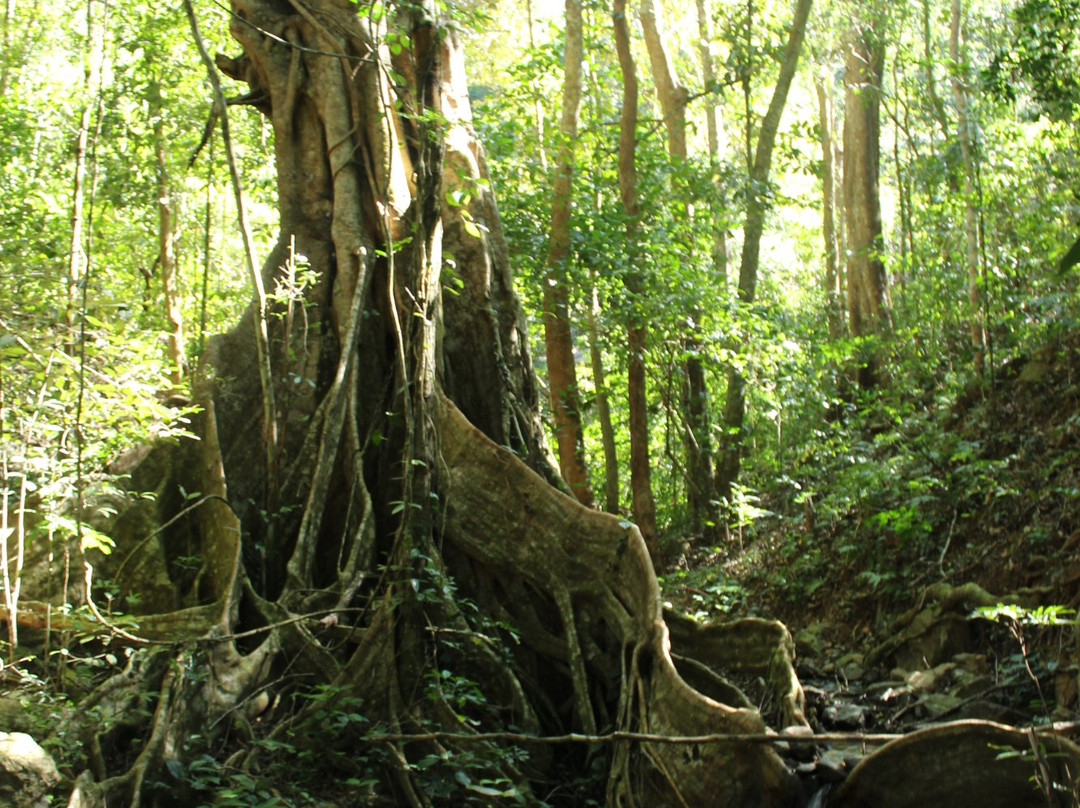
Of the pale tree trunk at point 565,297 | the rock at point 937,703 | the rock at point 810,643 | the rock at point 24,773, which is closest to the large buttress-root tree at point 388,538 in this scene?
the rock at point 24,773

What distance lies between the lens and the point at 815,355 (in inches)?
455

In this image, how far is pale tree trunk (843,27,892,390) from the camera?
14.4 meters

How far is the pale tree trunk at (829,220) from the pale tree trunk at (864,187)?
19.1 inches

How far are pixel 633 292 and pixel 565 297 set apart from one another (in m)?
0.64

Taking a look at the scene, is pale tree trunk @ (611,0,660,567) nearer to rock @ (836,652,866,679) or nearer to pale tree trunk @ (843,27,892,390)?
rock @ (836,652,866,679)

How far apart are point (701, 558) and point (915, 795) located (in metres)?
6.44

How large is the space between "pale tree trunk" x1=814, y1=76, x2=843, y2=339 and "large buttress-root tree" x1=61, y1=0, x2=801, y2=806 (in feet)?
26.3

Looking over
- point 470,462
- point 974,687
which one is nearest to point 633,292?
point 470,462

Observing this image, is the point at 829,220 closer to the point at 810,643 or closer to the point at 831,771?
the point at 810,643

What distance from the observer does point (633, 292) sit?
9.48 metres

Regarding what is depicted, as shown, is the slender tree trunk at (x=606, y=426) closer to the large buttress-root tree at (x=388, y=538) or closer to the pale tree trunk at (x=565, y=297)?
the pale tree trunk at (x=565, y=297)

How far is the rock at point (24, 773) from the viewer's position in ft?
12.5

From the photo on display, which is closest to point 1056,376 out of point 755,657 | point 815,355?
point 815,355

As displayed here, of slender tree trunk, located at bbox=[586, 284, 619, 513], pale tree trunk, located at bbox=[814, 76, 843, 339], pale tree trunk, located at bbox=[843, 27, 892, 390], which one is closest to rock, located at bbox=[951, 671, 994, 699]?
slender tree trunk, located at bbox=[586, 284, 619, 513]
